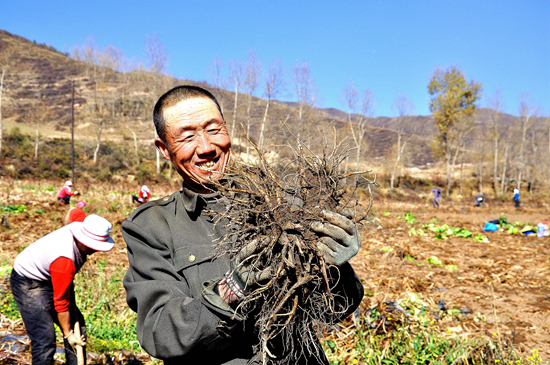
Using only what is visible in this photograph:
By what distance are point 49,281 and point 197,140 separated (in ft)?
9.00

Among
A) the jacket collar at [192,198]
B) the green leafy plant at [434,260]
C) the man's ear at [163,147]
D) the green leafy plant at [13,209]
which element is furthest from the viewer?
the green leafy plant at [13,209]

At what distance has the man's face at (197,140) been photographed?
5.57 feet

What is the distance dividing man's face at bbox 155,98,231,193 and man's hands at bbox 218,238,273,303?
1.83ft

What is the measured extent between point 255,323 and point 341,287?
0.44 metres

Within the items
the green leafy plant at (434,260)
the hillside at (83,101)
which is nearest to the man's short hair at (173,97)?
the green leafy plant at (434,260)

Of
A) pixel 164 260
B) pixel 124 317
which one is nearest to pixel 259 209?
pixel 164 260

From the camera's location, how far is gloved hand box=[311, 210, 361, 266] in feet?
4.15

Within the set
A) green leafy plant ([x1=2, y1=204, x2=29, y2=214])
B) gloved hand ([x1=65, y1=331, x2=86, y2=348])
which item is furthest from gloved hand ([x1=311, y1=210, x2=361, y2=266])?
green leafy plant ([x1=2, y1=204, x2=29, y2=214])

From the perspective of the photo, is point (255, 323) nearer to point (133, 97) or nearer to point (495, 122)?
point (495, 122)

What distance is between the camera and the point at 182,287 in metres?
1.46

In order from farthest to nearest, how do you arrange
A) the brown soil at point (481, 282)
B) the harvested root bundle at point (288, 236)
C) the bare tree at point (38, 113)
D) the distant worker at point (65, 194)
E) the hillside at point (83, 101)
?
the bare tree at point (38, 113)
the hillside at point (83, 101)
the distant worker at point (65, 194)
the brown soil at point (481, 282)
the harvested root bundle at point (288, 236)

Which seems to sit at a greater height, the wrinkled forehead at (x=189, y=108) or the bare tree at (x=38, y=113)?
the bare tree at (x=38, y=113)

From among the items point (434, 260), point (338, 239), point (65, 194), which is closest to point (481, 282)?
point (434, 260)

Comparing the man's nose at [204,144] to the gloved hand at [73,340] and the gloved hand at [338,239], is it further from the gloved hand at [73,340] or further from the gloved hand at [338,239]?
the gloved hand at [73,340]
